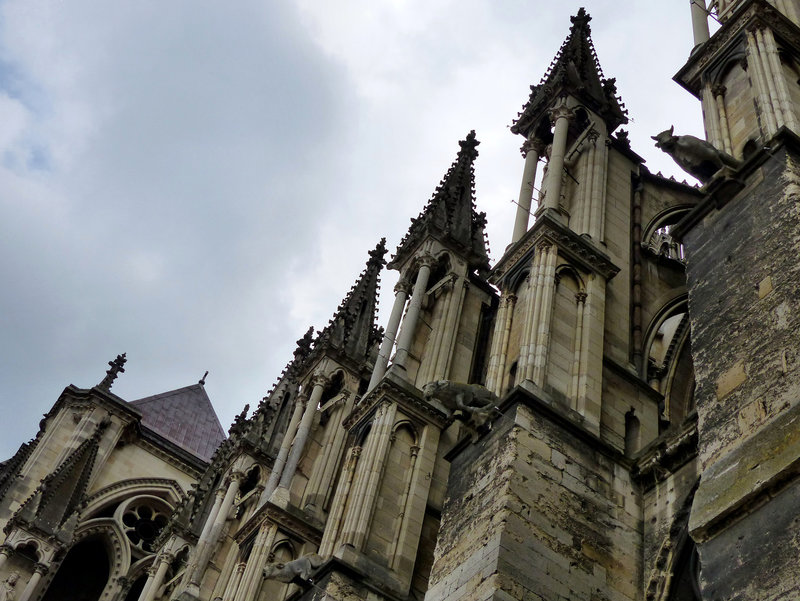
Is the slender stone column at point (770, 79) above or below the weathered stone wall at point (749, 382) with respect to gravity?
→ above

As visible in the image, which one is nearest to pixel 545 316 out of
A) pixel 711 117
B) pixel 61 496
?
pixel 711 117

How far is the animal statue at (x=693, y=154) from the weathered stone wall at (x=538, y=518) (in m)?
2.98

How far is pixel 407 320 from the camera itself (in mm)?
17484

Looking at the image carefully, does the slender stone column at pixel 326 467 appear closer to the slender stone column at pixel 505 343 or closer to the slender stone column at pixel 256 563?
the slender stone column at pixel 256 563

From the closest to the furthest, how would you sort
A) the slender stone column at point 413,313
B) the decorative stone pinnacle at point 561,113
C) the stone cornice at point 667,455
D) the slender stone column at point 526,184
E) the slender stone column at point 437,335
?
the stone cornice at point 667,455 < the slender stone column at point 526,184 < the decorative stone pinnacle at point 561,113 < the slender stone column at point 413,313 < the slender stone column at point 437,335

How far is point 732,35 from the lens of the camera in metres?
13.4

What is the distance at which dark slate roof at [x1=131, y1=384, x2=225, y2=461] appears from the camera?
39.0 metres

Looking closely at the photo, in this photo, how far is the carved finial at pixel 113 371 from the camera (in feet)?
113

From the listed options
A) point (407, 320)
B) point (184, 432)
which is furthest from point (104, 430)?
point (407, 320)

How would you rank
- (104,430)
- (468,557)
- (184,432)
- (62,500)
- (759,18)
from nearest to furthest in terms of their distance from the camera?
(468,557) < (759,18) < (62,500) < (104,430) < (184,432)

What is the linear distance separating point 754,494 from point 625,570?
328cm

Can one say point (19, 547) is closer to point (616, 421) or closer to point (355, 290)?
point (355, 290)

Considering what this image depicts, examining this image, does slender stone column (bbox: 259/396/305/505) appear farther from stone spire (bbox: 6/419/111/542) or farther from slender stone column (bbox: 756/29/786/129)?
slender stone column (bbox: 756/29/786/129)

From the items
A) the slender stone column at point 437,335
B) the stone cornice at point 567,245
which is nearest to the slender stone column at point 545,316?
the stone cornice at point 567,245
